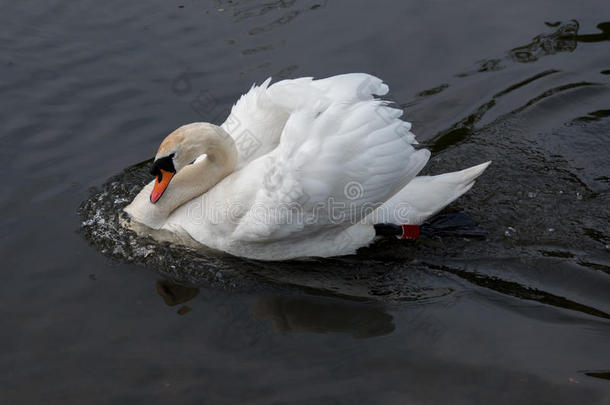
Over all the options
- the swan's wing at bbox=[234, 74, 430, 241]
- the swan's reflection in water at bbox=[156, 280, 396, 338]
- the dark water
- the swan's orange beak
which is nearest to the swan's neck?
the swan's orange beak

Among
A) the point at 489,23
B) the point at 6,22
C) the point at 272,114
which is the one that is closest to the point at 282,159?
the point at 272,114

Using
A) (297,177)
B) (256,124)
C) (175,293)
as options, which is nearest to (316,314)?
(297,177)

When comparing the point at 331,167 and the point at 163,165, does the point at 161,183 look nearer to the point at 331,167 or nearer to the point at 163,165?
the point at 163,165

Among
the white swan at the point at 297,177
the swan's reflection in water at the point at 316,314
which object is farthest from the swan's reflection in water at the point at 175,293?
the white swan at the point at 297,177

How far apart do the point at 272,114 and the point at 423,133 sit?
2005 mm

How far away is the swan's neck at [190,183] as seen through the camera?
19.7 feet

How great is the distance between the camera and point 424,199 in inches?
234

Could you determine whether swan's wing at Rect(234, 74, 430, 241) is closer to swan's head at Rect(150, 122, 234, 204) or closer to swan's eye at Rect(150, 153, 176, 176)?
swan's head at Rect(150, 122, 234, 204)

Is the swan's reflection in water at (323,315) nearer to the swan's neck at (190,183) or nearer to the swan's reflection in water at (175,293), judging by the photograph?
the swan's reflection in water at (175,293)

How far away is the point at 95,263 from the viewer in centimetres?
595

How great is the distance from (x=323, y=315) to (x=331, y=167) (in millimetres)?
1093

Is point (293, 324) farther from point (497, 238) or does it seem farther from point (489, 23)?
point (489, 23)

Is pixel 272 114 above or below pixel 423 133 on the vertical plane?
above

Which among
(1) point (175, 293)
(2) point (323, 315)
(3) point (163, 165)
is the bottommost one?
(2) point (323, 315)
